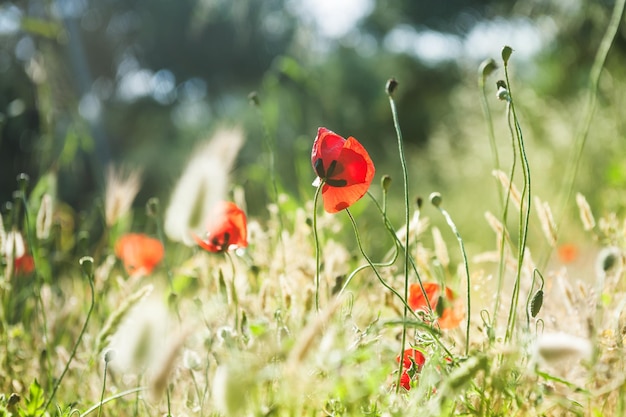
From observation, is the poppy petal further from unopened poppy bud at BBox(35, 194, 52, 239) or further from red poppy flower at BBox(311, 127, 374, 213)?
unopened poppy bud at BBox(35, 194, 52, 239)

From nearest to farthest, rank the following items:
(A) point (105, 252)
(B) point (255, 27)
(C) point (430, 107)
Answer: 1. (A) point (105, 252)
2. (C) point (430, 107)
3. (B) point (255, 27)

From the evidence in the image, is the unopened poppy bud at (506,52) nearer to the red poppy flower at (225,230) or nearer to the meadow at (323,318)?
the meadow at (323,318)

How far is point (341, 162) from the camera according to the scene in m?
0.83

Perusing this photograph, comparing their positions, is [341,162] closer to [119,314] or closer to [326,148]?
[326,148]

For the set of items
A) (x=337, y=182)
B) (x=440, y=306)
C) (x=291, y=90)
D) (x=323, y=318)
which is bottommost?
(x=323, y=318)

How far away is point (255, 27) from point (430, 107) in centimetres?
365

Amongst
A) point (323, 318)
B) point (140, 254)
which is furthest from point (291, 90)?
point (323, 318)

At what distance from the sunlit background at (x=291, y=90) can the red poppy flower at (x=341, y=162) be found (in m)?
0.63

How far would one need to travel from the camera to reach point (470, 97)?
21.0 ft

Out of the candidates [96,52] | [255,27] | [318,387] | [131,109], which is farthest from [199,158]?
[96,52]

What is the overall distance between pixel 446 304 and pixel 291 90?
7435mm

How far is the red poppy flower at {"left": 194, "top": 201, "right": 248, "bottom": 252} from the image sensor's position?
0.94m

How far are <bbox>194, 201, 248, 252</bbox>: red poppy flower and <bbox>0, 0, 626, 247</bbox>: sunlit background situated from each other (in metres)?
0.51

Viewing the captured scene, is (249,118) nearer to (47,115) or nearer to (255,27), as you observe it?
(255,27)
